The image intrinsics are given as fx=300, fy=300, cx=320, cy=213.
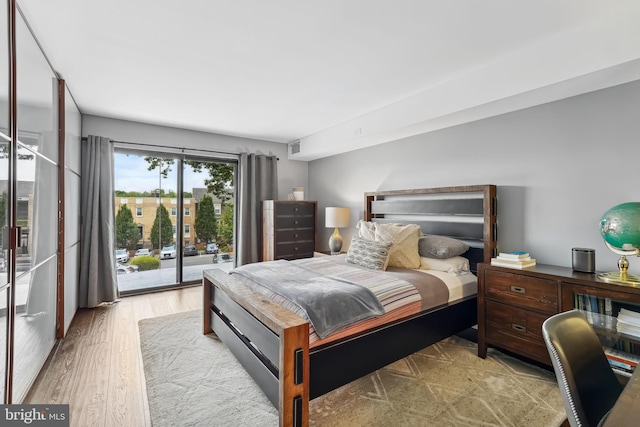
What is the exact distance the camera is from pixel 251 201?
4.95 metres

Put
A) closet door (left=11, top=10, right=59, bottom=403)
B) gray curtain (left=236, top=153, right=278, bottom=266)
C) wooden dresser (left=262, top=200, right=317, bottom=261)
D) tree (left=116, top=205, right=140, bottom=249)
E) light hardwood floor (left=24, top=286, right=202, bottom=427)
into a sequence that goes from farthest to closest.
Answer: gray curtain (left=236, top=153, right=278, bottom=266), wooden dresser (left=262, top=200, right=317, bottom=261), tree (left=116, top=205, right=140, bottom=249), light hardwood floor (left=24, top=286, right=202, bottom=427), closet door (left=11, top=10, right=59, bottom=403)

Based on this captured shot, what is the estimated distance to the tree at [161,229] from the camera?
14.6ft

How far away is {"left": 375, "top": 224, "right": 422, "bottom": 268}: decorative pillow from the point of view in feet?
10.1

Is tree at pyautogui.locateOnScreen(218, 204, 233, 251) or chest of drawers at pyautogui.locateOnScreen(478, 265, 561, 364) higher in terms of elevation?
tree at pyautogui.locateOnScreen(218, 204, 233, 251)

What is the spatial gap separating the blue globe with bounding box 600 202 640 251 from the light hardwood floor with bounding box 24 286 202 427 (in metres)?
3.20

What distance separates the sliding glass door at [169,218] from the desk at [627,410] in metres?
4.73

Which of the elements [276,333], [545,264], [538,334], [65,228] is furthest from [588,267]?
[65,228]

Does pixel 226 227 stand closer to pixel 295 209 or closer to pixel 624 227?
pixel 295 209

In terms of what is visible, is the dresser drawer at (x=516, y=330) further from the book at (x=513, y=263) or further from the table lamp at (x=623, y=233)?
the table lamp at (x=623, y=233)

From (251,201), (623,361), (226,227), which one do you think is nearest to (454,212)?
(623,361)

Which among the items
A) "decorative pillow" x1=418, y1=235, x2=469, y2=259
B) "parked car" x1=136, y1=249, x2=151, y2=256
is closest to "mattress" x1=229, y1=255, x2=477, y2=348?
"decorative pillow" x1=418, y1=235, x2=469, y2=259

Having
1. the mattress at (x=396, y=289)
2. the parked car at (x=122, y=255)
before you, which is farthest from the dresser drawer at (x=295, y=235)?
the parked car at (x=122, y=255)
